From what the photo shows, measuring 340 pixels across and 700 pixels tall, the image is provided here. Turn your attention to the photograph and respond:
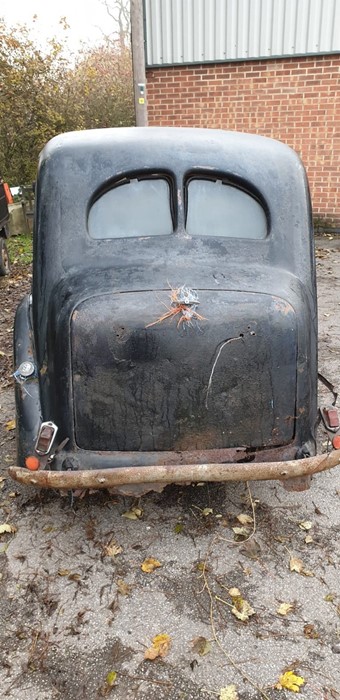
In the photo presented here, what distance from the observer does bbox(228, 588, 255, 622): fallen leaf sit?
8.24 feet

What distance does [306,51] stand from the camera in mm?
9195

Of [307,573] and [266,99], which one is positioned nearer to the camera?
[307,573]

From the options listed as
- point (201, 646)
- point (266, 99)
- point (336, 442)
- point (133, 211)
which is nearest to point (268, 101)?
point (266, 99)

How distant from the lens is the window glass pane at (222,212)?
310 centimetres

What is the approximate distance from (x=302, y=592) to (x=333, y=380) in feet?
8.09

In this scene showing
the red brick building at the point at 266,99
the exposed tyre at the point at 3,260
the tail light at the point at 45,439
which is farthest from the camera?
the red brick building at the point at 266,99

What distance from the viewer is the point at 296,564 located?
2.82 m

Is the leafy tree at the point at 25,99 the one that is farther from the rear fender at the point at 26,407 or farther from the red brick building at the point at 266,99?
the rear fender at the point at 26,407

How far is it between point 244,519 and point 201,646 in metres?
0.90

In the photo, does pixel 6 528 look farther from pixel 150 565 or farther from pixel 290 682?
pixel 290 682

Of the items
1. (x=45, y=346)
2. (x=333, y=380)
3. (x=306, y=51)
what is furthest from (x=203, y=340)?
(x=306, y=51)

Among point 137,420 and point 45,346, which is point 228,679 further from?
point 45,346

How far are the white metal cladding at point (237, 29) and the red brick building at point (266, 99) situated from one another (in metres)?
0.07

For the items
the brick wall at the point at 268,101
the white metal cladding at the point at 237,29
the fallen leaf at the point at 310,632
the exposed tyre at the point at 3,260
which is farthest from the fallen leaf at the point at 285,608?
the white metal cladding at the point at 237,29
